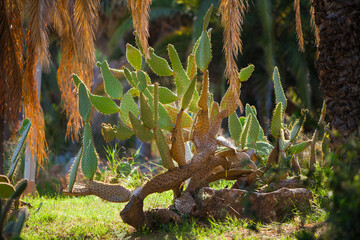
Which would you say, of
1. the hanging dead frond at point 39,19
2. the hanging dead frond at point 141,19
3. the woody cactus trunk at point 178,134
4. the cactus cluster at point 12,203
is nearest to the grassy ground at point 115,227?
the woody cactus trunk at point 178,134

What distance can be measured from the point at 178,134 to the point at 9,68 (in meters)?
2.46

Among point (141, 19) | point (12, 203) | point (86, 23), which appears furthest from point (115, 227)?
point (86, 23)

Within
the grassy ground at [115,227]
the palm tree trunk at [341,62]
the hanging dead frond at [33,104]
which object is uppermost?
the palm tree trunk at [341,62]

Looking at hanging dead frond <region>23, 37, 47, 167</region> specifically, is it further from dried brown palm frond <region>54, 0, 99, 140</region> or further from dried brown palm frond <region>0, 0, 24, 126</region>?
dried brown palm frond <region>54, 0, 99, 140</region>

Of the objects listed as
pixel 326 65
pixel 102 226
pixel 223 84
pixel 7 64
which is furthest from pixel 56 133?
pixel 326 65

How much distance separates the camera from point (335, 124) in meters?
3.35

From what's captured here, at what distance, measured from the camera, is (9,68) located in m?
5.71

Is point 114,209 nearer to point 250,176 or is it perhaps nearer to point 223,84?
point 250,176

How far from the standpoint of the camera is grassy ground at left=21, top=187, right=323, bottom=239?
3.88m

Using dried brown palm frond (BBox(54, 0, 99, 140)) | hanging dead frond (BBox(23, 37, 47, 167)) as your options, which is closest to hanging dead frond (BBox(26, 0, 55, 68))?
dried brown palm frond (BBox(54, 0, 99, 140))

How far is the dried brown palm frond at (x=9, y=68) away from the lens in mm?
5590

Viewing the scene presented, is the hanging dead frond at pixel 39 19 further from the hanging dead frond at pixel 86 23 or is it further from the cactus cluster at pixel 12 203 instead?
the cactus cluster at pixel 12 203

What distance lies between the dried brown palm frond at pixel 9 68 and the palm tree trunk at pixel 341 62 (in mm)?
Answer: 3766

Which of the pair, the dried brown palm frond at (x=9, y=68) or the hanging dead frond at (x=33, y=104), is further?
the hanging dead frond at (x=33, y=104)
